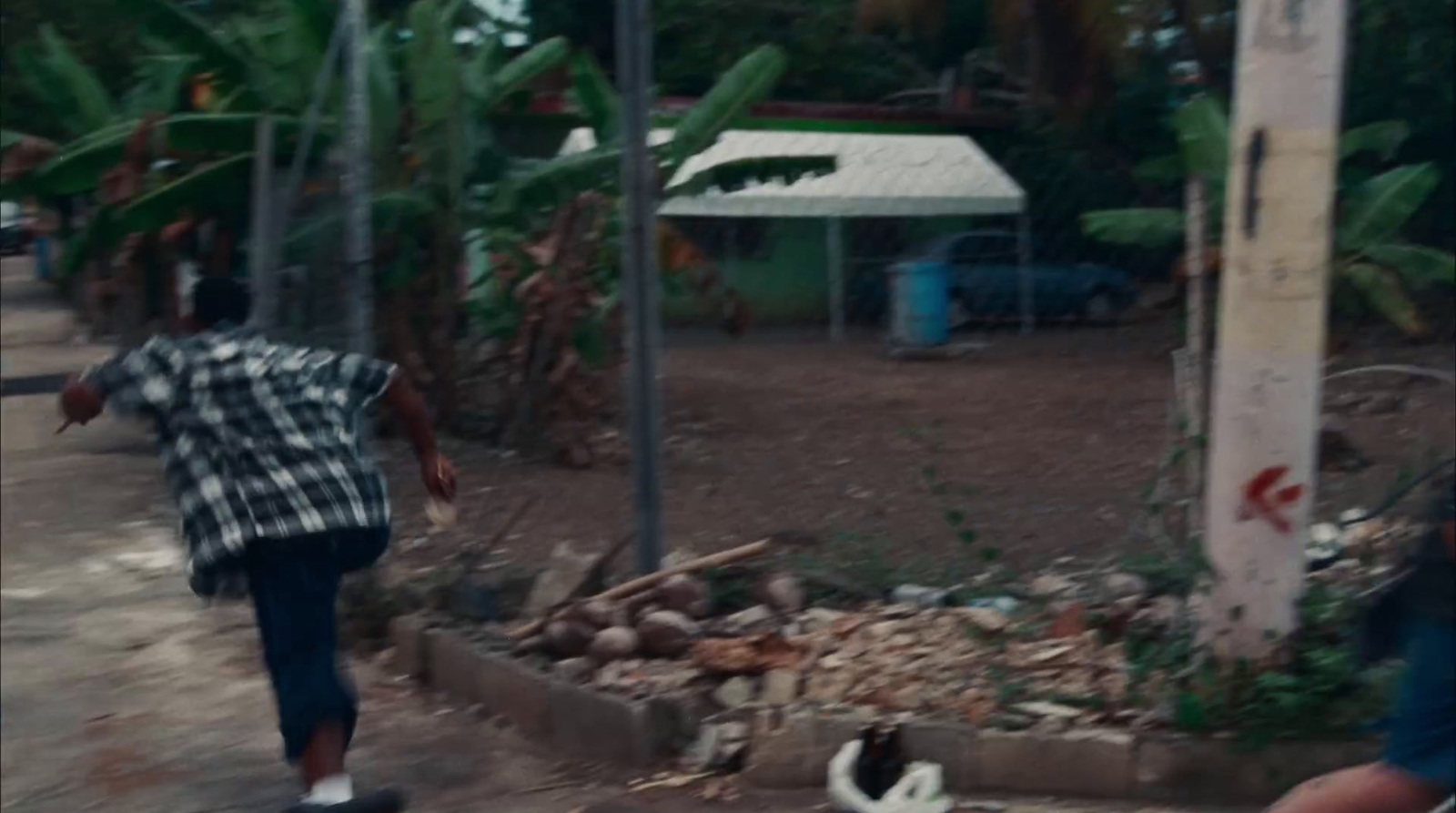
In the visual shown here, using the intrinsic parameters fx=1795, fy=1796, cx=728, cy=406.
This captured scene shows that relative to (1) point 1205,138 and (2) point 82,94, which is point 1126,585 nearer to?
(1) point 1205,138

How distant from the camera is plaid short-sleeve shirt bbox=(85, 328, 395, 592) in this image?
14.8ft

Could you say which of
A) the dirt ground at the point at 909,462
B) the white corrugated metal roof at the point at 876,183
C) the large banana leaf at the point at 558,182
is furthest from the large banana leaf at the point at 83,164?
the white corrugated metal roof at the point at 876,183

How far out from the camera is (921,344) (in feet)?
57.5

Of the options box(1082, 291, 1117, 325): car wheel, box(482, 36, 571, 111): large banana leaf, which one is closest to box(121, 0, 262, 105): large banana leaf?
box(482, 36, 571, 111): large banana leaf

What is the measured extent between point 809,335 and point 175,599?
12981 millimetres

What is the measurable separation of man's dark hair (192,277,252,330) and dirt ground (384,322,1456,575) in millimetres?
2397

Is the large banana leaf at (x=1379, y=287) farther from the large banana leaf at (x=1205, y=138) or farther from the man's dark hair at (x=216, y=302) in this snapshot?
the man's dark hair at (x=216, y=302)

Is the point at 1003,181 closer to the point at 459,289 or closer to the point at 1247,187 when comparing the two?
the point at 459,289

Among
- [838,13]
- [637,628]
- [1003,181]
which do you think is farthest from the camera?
[838,13]

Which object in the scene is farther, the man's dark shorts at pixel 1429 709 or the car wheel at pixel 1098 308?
the car wheel at pixel 1098 308

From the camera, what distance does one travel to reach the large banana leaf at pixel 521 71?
1043cm

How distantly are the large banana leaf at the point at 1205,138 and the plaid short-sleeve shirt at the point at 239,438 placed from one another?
14.7ft

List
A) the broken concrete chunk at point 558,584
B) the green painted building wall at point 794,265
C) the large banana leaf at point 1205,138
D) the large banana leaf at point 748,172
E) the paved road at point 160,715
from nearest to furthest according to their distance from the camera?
the paved road at point 160,715 < the broken concrete chunk at point 558,584 < the large banana leaf at point 1205,138 < the large banana leaf at point 748,172 < the green painted building wall at point 794,265

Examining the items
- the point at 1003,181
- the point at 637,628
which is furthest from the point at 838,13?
the point at 637,628
